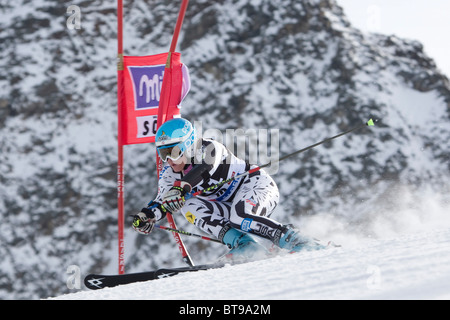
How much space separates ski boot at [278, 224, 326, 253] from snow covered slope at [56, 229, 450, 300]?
0.86 metres

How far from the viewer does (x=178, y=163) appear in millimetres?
4773

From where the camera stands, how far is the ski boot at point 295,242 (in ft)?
14.6

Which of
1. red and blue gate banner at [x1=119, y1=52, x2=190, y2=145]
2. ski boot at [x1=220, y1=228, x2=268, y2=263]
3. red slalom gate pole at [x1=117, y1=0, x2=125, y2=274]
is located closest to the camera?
ski boot at [x1=220, y1=228, x2=268, y2=263]

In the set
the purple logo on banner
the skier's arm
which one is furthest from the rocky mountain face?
the skier's arm

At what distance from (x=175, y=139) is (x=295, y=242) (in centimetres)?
131

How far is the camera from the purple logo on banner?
7.30 metres

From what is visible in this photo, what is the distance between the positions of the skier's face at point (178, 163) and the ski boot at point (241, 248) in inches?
27.8

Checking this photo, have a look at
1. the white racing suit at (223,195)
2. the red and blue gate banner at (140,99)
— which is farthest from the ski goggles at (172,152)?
the red and blue gate banner at (140,99)

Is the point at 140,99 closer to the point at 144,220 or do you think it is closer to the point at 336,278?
the point at 144,220

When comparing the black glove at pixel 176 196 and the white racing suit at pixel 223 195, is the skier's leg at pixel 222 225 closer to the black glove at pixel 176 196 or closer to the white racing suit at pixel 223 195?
the white racing suit at pixel 223 195

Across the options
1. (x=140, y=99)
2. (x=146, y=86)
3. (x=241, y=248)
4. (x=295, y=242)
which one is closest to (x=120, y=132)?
(x=140, y=99)

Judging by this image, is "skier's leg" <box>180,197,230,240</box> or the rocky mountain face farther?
the rocky mountain face

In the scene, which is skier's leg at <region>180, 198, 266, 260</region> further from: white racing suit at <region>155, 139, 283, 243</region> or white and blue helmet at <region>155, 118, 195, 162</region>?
white and blue helmet at <region>155, 118, 195, 162</region>

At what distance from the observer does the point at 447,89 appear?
1595 centimetres
